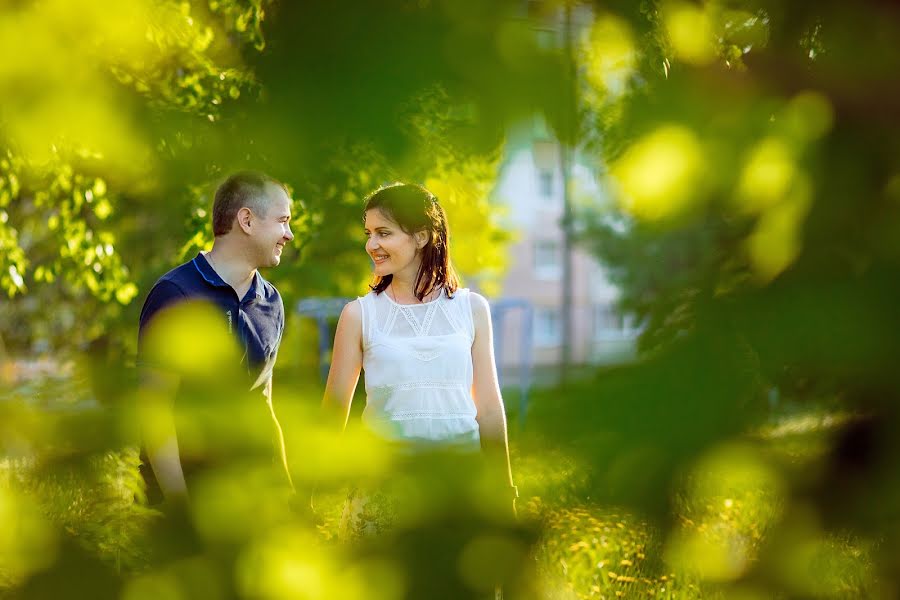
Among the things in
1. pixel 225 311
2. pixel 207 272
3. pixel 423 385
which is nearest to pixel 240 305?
pixel 207 272

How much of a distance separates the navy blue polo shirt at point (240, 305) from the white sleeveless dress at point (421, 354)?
241 mm


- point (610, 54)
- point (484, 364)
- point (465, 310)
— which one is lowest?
point (484, 364)

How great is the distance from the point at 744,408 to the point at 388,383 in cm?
78

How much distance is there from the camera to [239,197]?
27.5 inches

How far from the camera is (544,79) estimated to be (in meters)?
0.53

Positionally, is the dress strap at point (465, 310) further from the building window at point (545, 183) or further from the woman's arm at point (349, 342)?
the building window at point (545, 183)

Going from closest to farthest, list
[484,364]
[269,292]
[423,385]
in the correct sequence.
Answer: [269,292] → [423,385] → [484,364]

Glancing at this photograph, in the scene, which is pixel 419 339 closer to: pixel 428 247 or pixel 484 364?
pixel 428 247

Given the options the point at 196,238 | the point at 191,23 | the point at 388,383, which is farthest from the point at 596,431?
the point at 388,383

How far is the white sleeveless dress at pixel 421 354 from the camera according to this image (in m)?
1.29

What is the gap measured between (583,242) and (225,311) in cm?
26

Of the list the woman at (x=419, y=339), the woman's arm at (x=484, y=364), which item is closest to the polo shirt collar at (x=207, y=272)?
the woman at (x=419, y=339)

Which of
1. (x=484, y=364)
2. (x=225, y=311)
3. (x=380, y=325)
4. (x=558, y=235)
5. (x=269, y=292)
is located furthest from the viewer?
(x=484, y=364)

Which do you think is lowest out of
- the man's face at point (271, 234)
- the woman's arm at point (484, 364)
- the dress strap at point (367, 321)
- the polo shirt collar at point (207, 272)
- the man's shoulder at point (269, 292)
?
the woman's arm at point (484, 364)
